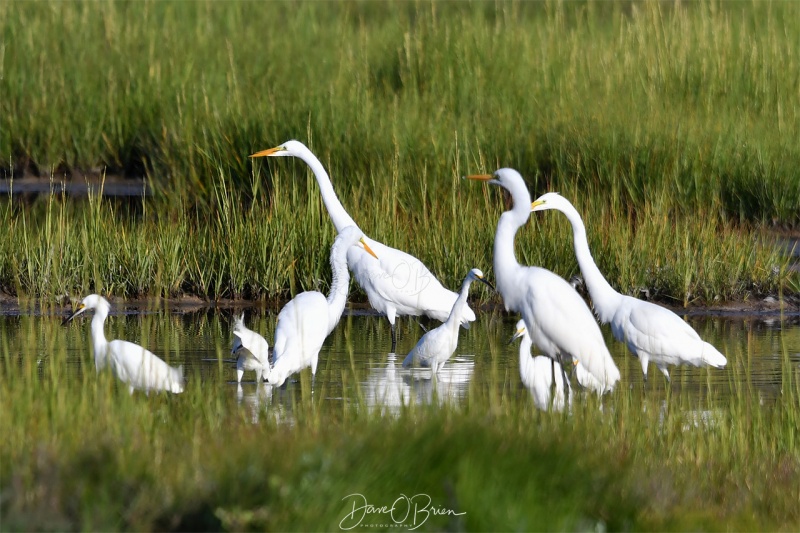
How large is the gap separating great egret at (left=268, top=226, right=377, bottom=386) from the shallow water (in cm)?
11

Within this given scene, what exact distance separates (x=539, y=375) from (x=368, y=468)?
281cm

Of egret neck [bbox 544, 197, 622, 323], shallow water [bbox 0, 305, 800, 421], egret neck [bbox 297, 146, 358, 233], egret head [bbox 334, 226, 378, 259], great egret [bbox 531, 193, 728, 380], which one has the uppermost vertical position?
egret neck [bbox 297, 146, 358, 233]

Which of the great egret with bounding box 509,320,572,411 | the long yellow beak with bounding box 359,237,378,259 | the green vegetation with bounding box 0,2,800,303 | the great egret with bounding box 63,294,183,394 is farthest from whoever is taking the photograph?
the green vegetation with bounding box 0,2,800,303

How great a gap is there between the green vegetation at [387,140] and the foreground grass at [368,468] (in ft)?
11.4

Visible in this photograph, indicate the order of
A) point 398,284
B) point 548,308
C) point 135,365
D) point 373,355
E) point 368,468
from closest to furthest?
1. point 368,468
2. point 135,365
3. point 548,308
4. point 373,355
5. point 398,284

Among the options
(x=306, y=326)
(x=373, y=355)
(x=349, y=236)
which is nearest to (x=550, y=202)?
(x=349, y=236)

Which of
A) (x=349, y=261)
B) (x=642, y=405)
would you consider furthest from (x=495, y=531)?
(x=349, y=261)

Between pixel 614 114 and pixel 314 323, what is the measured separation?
254 inches

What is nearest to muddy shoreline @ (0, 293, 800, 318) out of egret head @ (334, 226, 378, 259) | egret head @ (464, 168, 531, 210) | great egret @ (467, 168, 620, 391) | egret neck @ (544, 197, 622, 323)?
egret head @ (334, 226, 378, 259)

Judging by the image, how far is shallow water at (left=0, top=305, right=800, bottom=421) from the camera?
6137 millimetres

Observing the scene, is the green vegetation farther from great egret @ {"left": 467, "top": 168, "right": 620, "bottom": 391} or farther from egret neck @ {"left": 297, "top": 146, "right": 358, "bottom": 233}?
great egret @ {"left": 467, "top": 168, "right": 620, "bottom": 391}

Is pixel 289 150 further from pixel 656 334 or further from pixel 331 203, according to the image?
pixel 656 334

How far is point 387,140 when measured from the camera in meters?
11.6

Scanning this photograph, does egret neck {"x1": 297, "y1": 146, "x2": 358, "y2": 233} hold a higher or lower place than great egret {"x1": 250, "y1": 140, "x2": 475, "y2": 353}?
higher
